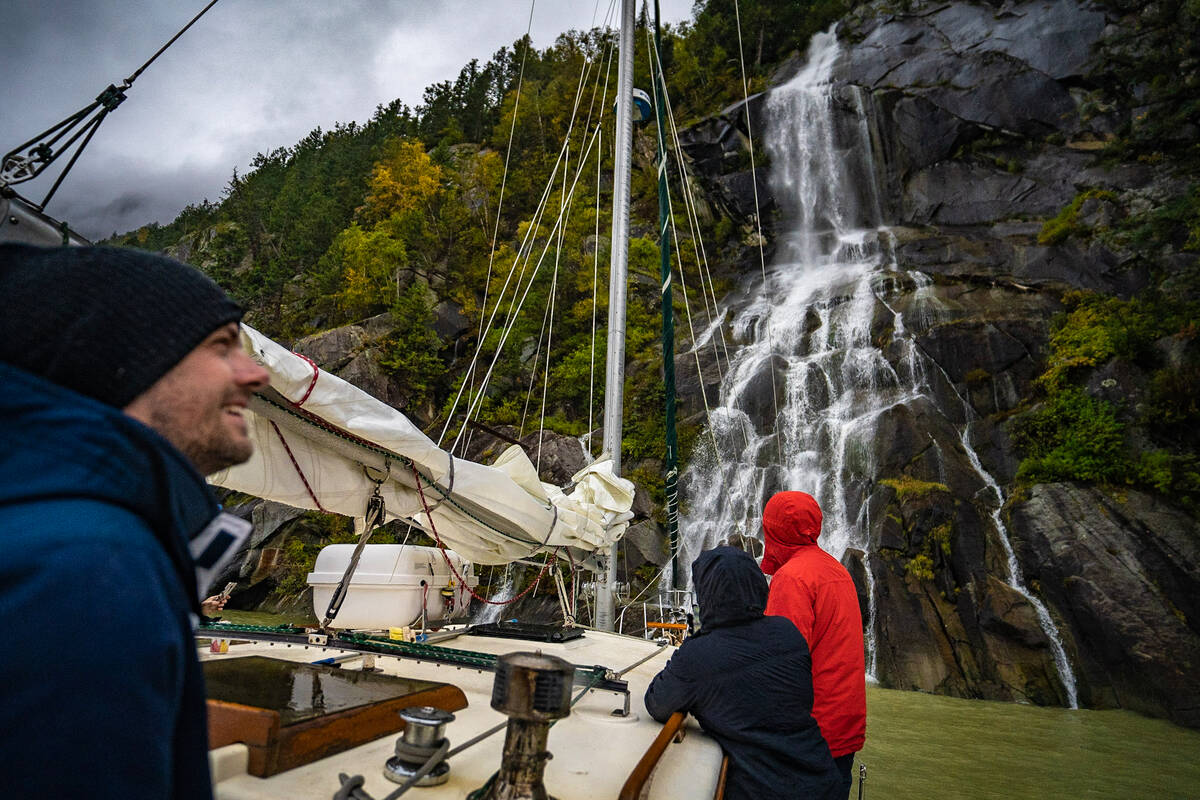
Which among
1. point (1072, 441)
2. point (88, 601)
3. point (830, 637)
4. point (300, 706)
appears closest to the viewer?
point (88, 601)

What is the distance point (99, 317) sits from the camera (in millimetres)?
777

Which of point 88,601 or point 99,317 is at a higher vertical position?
point 99,317

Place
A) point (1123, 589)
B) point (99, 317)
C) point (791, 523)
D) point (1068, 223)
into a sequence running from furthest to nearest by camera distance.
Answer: point (1068, 223) → point (1123, 589) → point (791, 523) → point (99, 317)

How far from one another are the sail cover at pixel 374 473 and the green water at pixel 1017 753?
14.3ft

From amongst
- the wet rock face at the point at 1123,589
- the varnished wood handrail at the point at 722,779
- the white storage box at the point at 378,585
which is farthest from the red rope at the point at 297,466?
the wet rock face at the point at 1123,589

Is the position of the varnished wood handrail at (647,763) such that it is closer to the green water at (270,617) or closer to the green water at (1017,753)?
the green water at (1017,753)

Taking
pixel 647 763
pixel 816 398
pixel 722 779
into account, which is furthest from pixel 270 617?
pixel 647 763

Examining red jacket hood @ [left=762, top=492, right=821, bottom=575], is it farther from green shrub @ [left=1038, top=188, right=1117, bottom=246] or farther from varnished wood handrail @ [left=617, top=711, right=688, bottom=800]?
green shrub @ [left=1038, top=188, right=1117, bottom=246]

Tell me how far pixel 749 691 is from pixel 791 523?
0.94m

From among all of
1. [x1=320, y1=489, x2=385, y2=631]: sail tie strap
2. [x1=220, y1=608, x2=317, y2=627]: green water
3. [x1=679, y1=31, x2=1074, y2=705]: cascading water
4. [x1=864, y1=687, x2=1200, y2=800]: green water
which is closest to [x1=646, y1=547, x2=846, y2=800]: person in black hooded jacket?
[x1=320, y1=489, x2=385, y2=631]: sail tie strap

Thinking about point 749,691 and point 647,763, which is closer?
point 647,763

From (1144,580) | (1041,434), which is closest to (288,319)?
(1041,434)

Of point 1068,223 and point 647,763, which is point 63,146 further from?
point 1068,223

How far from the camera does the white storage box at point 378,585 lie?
3.64 metres
